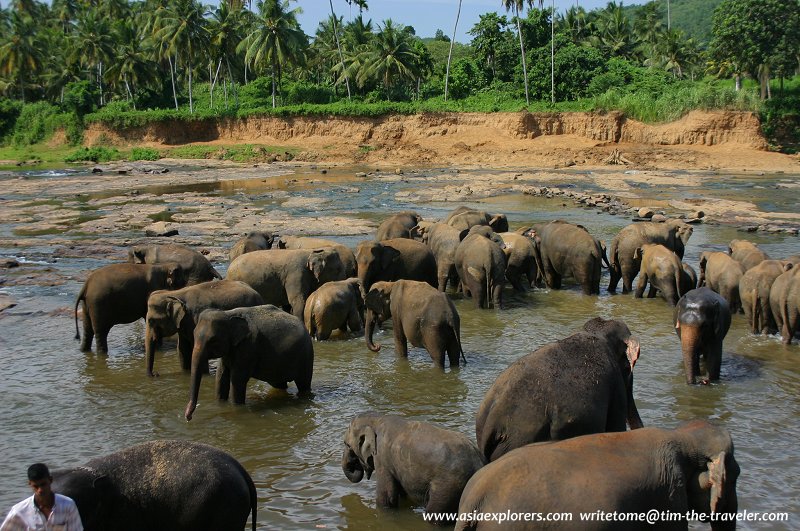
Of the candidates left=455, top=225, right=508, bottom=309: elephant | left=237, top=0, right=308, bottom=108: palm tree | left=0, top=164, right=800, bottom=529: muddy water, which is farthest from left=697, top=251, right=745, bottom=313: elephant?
left=237, top=0, right=308, bottom=108: palm tree

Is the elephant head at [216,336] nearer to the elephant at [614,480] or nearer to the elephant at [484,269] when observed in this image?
the elephant at [614,480]

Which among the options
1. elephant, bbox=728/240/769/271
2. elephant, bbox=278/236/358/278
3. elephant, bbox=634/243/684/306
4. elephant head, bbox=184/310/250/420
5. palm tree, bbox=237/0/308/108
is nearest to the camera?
elephant head, bbox=184/310/250/420

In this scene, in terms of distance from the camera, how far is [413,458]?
634 cm

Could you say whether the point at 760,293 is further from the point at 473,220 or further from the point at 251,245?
the point at 251,245

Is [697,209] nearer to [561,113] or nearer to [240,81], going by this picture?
[561,113]

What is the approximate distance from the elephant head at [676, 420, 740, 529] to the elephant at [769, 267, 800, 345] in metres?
7.27

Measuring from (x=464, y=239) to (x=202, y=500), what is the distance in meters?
10.1

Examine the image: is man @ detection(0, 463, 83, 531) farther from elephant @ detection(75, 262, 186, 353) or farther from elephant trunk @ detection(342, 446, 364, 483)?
elephant @ detection(75, 262, 186, 353)

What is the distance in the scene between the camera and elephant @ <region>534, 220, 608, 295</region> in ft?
51.0

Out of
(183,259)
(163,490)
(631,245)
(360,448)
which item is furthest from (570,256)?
(163,490)

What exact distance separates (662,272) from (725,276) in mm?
1088

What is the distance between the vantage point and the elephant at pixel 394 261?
13.8 meters

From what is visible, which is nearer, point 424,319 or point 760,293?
point 424,319

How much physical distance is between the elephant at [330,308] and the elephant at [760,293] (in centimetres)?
589
